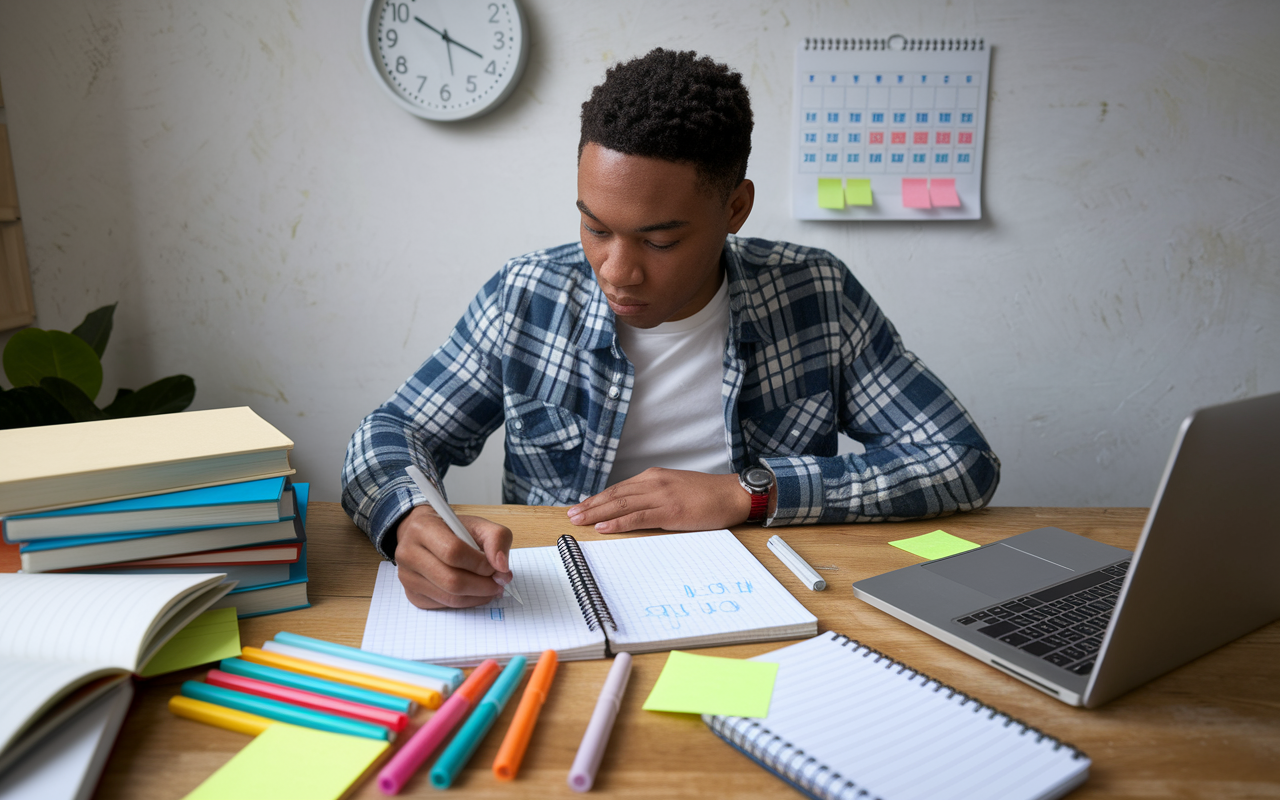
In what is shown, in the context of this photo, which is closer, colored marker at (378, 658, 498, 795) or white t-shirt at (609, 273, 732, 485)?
colored marker at (378, 658, 498, 795)

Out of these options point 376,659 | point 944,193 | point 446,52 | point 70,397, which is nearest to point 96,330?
point 70,397

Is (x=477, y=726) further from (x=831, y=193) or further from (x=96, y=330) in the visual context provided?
(x=831, y=193)

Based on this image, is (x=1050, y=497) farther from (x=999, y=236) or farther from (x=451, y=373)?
(x=451, y=373)

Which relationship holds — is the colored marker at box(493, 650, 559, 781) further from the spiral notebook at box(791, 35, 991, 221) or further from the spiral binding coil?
the spiral notebook at box(791, 35, 991, 221)

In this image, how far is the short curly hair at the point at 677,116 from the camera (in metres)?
0.98

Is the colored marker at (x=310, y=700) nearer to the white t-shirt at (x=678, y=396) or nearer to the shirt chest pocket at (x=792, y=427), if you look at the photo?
the white t-shirt at (x=678, y=396)

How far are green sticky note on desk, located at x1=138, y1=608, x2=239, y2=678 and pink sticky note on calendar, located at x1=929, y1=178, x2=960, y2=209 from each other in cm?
189

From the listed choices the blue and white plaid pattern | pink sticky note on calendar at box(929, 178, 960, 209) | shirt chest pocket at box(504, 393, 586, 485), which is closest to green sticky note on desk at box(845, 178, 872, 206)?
pink sticky note on calendar at box(929, 178, 960, 209)

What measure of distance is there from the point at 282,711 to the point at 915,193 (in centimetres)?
193

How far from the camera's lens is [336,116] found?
199 centimetres

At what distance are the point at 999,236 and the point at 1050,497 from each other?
0.77 m

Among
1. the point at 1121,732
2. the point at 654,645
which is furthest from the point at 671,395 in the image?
the point at 1121,732

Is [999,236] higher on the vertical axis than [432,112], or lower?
lower

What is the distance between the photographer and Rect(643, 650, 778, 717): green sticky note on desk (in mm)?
585
